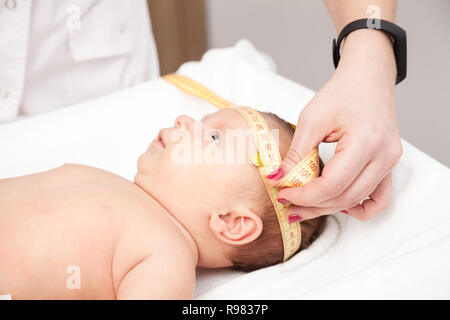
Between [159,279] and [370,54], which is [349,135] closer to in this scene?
[370,54]

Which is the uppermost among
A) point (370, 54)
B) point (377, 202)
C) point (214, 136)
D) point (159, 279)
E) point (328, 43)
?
point (370, 54)

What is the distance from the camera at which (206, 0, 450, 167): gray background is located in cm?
197

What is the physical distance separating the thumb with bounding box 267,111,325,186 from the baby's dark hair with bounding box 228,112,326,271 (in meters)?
0.15

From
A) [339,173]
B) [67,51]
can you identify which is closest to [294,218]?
[339,173]

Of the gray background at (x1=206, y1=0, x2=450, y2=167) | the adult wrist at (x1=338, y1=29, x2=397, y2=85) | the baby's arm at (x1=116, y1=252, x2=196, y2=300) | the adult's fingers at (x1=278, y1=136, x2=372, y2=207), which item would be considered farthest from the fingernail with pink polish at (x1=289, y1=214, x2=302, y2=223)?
the gray background at (x1=206, y1=0, x2=450, y2=167)

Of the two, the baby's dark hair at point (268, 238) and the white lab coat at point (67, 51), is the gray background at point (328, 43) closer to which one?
the white lab coat at point (67, 51)

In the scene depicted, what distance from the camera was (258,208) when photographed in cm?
120

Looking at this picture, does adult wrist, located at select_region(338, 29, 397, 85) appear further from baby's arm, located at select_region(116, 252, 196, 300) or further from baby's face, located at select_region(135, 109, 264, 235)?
baby's arm, located at select_region(116, 252, 196, 300)

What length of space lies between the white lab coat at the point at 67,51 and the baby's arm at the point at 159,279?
2.74ft

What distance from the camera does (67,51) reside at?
1695mm

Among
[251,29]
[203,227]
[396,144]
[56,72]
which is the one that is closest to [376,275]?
[396,144]

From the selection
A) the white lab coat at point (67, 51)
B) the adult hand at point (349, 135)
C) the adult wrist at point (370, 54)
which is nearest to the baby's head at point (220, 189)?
the adult hand at point (349, 135)

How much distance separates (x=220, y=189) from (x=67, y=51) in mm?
853
